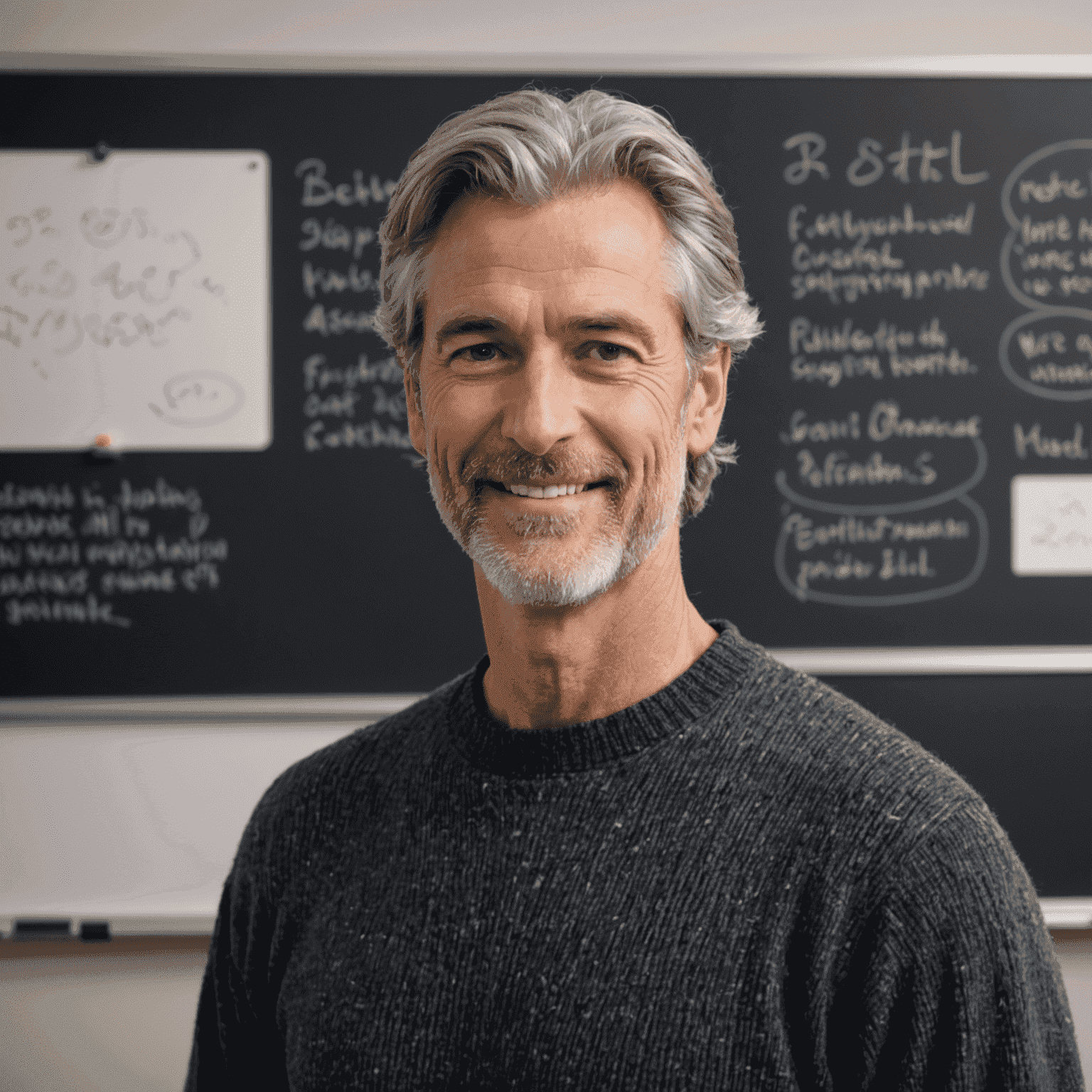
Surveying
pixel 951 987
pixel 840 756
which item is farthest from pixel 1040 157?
pixel 951 987

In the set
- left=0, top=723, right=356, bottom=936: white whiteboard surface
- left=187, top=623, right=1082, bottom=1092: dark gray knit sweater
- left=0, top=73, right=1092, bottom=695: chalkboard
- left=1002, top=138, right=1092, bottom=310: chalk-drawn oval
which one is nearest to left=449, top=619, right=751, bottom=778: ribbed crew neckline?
left=187, top=623, right=1082, bottom=1092: dark gray knit sweater

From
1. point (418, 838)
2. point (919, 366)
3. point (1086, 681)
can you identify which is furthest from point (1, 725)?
point (1086, 681)

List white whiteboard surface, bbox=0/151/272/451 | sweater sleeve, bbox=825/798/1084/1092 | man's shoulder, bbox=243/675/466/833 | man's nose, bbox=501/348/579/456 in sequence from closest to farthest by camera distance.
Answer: sweater sleeve, bbox=825/798/1084/1092, man's nose, bbox=501/348/579/456, man's shoulder, bbox=243/675/466/833, white whiteboard surface, bbox=0/151/272/451

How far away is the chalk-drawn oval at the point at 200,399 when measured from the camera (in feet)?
5.81

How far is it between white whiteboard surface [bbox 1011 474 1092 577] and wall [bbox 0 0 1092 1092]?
2.37 feet

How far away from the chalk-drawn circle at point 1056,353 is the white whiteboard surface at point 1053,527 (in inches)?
6.2

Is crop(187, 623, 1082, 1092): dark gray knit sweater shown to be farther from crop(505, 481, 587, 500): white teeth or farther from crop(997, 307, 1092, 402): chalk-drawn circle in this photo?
crop(997, 307, 1092, 402): chalk-drawn circle

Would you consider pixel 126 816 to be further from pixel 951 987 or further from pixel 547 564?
pixel 951 987

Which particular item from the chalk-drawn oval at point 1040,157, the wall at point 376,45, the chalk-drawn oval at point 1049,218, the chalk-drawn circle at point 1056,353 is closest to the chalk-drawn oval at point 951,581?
the chalk-drawn circle at point 1056,353

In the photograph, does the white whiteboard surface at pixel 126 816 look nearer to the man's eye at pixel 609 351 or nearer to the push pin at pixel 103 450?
→ the push pin at pixel 103 450

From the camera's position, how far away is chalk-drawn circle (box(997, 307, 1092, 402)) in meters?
1.78

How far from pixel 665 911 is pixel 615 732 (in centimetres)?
13

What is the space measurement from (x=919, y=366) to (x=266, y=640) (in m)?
1.35

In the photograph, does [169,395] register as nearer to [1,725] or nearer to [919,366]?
[1,725]
